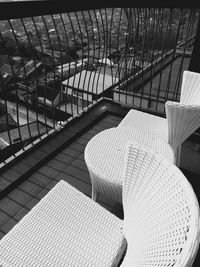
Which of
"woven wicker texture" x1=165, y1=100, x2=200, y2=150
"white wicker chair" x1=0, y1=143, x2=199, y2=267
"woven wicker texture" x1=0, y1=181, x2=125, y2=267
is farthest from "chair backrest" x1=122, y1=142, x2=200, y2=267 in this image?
"woven wicker texture" x1=165, y1=100, x2=200, y2=150

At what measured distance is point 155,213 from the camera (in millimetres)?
1030

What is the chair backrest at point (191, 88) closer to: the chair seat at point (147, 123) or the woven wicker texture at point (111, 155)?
the chair seat at point (147, 123)

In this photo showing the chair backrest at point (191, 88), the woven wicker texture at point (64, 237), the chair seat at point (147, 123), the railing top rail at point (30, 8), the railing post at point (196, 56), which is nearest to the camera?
the woven wicker texture at point (64, 237)

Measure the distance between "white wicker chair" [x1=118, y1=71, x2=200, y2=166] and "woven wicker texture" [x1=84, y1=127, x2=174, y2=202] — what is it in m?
0.16

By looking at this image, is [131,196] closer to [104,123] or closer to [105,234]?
[105,234]

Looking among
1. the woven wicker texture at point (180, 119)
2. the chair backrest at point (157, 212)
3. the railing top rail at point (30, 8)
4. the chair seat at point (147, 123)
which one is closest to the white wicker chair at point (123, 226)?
the chair backrest at point (157, 212)

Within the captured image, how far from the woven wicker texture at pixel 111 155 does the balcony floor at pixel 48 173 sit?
44 cm

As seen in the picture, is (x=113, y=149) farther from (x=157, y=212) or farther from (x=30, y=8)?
(x=30, y=8)

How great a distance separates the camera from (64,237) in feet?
4.36

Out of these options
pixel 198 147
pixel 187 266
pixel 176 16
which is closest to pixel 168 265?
pixel 187 266

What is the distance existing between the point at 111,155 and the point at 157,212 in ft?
3.02

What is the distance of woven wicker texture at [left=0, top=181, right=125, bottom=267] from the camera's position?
1.23 m

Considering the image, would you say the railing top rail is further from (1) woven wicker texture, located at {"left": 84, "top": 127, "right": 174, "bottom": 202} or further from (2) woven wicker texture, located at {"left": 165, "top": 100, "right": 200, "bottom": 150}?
(2) woven wicker texture, located at {"left": 165, "top": 100, "right": 200, "bottom": 150}

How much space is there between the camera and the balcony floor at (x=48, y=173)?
2.16 meters
